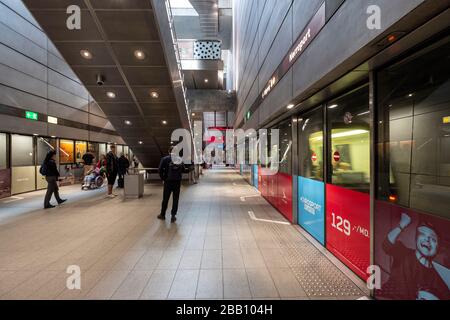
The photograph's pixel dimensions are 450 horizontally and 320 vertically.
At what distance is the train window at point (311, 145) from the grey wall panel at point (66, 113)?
38.7 feet

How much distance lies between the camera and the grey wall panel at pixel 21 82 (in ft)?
28.5

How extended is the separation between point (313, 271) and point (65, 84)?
47.0 feet

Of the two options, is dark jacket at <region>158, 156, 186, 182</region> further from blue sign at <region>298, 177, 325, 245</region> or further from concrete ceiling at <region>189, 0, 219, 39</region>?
concrete ceiling at <region>189, 0, 219, 39</region>

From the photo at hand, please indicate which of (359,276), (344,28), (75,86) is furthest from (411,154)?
(75,86)

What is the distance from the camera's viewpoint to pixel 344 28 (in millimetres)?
2490

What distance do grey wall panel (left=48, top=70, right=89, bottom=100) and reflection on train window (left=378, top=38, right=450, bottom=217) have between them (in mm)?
13688

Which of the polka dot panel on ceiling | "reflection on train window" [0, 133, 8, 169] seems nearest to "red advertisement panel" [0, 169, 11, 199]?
"reflection on train window" [0, 133, 8, 169]

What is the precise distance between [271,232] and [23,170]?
10440mm

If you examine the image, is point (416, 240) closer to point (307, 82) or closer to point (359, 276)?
point (359, 276)

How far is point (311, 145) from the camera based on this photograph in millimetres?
4406

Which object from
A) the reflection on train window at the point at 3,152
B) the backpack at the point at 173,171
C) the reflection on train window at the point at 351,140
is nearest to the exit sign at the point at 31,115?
the reflection on train window at the point at 3,152

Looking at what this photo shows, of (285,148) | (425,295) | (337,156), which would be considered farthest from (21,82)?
(425,295)
